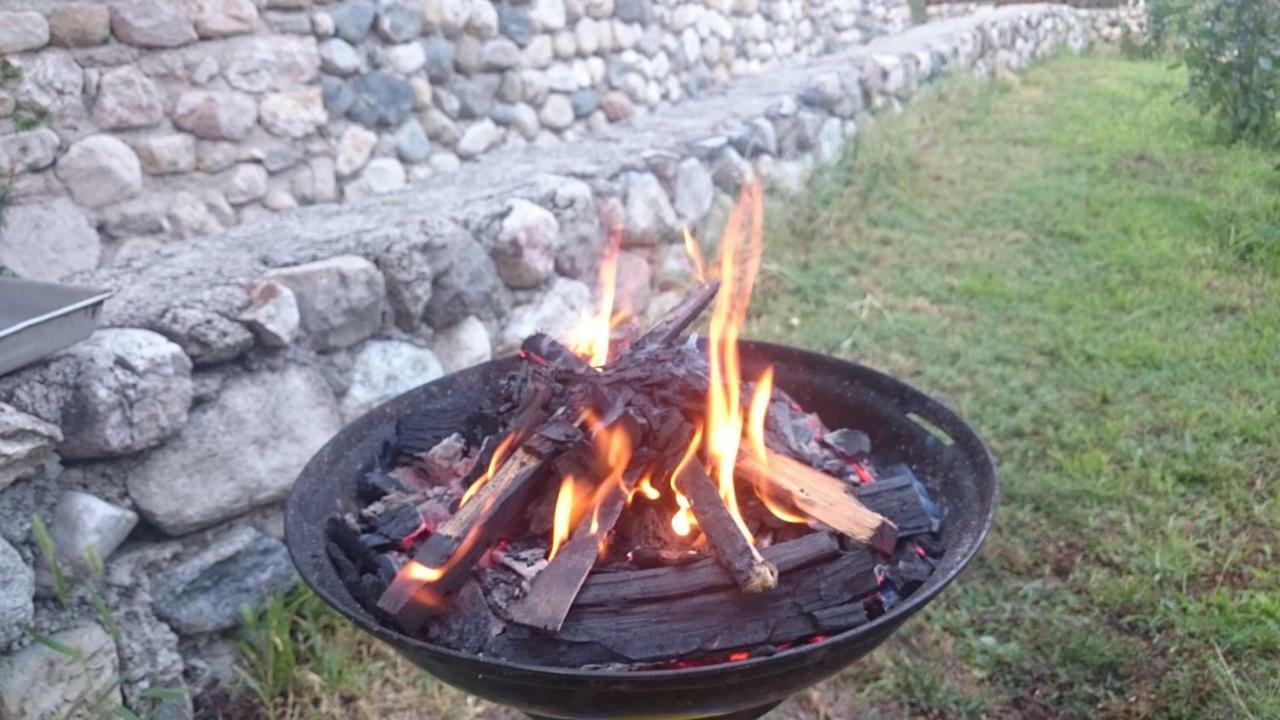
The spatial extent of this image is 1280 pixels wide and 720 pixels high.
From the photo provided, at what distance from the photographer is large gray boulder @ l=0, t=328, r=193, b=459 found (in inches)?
84.7

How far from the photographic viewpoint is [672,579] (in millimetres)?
1679

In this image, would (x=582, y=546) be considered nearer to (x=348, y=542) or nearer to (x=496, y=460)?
(x=496, y=460)

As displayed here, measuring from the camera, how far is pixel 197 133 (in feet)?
11.3

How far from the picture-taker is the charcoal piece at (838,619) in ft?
5.33

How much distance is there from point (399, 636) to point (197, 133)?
255 centimetres

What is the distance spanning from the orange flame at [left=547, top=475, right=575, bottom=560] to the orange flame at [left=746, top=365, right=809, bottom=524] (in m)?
0.35

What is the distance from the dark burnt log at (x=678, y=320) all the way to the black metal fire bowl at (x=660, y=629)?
0.19m

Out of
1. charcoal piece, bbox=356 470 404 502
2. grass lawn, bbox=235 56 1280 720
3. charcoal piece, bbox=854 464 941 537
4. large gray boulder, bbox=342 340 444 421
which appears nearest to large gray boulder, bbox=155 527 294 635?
grass lawn, bbox=235 56 1280 720

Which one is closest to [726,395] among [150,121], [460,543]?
[460,543]

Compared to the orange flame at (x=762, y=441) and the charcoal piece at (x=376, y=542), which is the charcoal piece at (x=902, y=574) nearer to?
the orange flame at (x=762, y=441)

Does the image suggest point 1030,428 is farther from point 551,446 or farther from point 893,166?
point 893,166

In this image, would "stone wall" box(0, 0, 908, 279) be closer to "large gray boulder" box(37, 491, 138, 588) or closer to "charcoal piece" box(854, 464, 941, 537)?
"large gray boulder" box(37, 491, 138, 588)

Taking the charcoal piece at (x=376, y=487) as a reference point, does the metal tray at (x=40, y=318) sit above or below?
above

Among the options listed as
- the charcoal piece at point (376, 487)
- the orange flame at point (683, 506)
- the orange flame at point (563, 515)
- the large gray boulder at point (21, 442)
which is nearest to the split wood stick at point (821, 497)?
the orange flame at point (683, 506)
